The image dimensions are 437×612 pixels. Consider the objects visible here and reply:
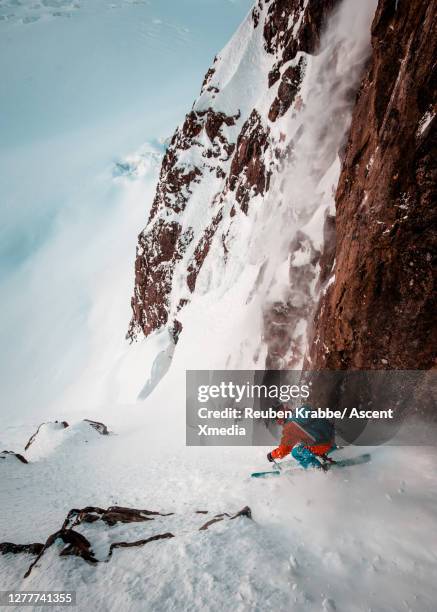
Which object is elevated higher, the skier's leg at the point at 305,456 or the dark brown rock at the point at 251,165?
the dark brown rock at the point at 251,165

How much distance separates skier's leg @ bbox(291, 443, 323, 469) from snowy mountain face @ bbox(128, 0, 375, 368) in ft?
13.8

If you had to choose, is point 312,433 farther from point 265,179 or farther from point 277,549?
point 265,179

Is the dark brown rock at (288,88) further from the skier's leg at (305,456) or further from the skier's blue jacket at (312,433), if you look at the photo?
the skier's leg at (305,456)

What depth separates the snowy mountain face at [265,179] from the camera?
10516 mm

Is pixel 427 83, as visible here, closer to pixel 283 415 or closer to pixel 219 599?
pixel 283 415

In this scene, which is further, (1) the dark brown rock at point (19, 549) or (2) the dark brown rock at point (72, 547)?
(1) the dark brown rock at point (19, 549)

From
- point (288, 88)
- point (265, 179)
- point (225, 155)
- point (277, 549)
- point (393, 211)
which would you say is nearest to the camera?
point (277, 549)

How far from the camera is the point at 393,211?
5.59 m

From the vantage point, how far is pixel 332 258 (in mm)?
8562

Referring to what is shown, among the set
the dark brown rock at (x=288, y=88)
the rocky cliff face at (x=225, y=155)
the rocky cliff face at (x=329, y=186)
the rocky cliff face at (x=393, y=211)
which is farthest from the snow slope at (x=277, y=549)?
the dark brown rock at (x=288, y=88)

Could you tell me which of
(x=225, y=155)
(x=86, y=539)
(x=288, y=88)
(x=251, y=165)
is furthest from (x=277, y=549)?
(x=225, y=155)

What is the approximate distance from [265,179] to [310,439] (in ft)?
44.9

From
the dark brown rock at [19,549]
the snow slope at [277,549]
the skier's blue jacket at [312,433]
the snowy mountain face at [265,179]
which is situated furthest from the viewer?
the snowy mountain face at [265,179]

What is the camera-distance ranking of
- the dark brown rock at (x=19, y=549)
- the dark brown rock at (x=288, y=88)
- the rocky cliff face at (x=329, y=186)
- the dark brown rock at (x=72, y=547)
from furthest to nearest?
1. the dark brown rock at (x=288, y=88)
2. the rocky cliff face at (x=329, y=186)
3. the dark brown rock at (x=19, y=549)
4. the dark brown rock at (x=72, y=547)
